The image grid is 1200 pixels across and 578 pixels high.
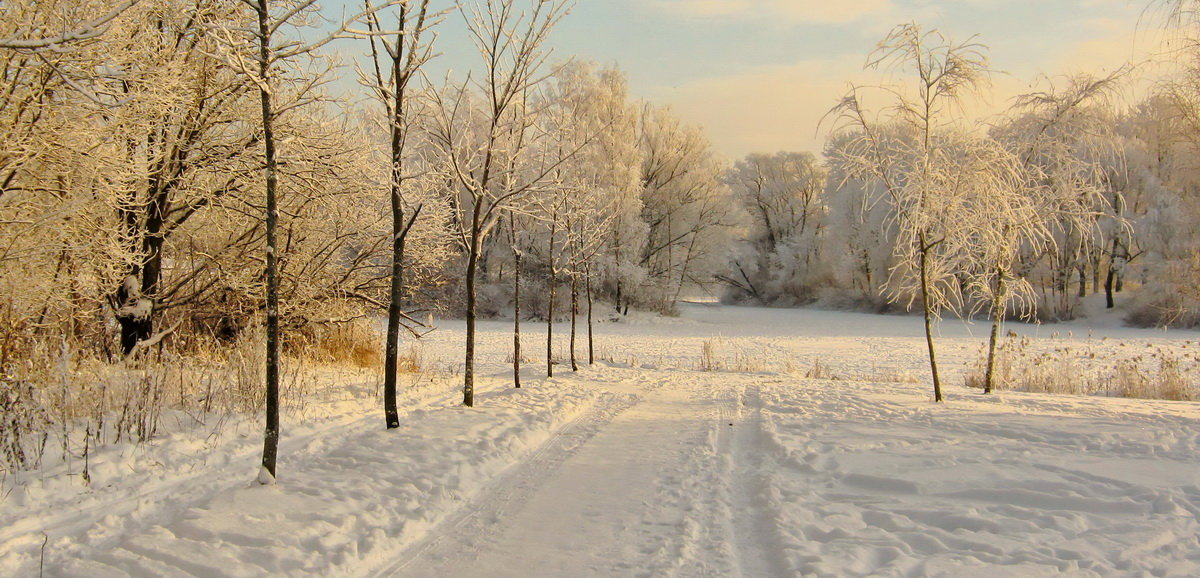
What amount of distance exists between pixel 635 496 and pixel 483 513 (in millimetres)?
1281

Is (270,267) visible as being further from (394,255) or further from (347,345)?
(347,345)

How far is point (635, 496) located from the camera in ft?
18.4

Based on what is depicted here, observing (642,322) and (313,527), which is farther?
(642,322)

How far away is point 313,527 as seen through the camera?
4.55 meters

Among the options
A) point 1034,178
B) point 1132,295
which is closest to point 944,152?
point 1034,178

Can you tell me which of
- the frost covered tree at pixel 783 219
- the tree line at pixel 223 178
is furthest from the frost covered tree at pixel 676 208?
the tree line at pixel 223 178

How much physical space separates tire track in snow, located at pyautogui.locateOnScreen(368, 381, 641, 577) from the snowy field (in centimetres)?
2

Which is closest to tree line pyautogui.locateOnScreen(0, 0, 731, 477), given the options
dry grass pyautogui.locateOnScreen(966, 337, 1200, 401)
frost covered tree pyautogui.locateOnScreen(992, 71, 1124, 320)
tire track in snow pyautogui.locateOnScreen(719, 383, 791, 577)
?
tire track in snow pyautogui.locateOnScreen(719, 383, 791, 577)

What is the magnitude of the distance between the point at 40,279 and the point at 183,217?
3056 mm

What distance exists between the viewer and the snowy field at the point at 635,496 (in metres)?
4.15

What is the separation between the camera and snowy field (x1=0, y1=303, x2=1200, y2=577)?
415 cm

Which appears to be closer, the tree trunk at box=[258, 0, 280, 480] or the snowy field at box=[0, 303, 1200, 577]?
the snowy field at box=[0, 303, 1200, 577]

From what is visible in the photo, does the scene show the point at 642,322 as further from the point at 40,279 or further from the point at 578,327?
the point at 40,279

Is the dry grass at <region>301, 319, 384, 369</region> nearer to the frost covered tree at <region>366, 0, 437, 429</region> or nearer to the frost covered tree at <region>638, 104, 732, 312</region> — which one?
the frost covered tree at <region>366, 0, 437, 429</region>
